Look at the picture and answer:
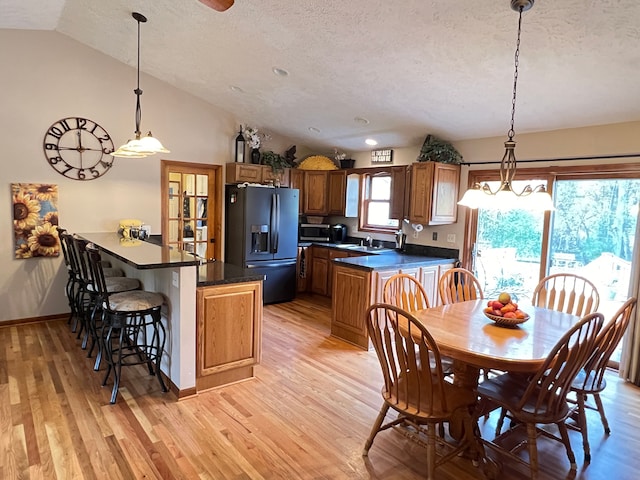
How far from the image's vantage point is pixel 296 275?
6152 millimetres

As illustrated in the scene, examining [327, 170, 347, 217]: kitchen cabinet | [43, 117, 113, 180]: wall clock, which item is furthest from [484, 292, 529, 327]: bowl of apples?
[43, 117, 113, 180]: wall clock

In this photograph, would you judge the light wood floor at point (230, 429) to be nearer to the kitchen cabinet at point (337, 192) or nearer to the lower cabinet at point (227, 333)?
the lower cabinet at point (227, 333)

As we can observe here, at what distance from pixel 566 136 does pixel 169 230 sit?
4.85 metres

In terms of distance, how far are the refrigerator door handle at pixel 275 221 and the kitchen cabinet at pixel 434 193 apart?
185cm

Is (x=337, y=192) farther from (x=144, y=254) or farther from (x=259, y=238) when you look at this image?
(x=144, y=254)

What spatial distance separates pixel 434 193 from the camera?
4.76 meters

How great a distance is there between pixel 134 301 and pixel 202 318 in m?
0.51

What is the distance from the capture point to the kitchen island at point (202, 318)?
3.04 meters

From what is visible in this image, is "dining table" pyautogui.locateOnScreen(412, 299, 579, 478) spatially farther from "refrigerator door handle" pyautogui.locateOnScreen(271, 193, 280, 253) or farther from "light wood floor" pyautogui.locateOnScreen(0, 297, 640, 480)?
"refrigerator door handle" pyautogui.locateOnScreen(271, 193, 280, 253)

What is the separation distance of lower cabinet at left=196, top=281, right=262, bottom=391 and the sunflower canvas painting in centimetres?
282

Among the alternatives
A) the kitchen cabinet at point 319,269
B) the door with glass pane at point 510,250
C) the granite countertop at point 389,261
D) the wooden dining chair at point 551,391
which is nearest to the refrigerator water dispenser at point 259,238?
the kitchen cabinet at point 319,269

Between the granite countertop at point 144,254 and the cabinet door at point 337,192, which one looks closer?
the granite countertop at point 144,254

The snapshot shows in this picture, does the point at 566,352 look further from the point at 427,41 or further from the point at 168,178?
the point at 168,178

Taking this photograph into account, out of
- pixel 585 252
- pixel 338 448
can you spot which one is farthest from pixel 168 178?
pixel 585 252
